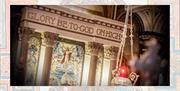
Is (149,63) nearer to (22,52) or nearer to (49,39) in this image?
(49,39)

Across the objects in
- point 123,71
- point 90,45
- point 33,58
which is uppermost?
point 90,45

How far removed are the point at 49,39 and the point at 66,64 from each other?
0.24 m

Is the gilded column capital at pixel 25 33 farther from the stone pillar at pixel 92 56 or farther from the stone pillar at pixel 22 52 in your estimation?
the stone pillar at pixel 92 56

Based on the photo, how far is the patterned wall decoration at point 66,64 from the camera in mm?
2703

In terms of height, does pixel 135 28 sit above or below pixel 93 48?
above

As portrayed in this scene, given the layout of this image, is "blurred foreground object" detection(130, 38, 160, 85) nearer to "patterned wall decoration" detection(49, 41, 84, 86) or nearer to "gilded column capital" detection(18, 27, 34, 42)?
"patterned wall decoration" detection(49, 41, 84, 86)

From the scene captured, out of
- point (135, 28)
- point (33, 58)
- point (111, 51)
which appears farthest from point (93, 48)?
point (33, 58)

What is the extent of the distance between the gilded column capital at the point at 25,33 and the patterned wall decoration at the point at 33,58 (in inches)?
1.4

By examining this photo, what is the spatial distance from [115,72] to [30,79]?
66 centimetres

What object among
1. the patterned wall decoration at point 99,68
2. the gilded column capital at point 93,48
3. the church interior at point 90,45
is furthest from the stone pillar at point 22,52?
the patterned wall decoration at point 99,68

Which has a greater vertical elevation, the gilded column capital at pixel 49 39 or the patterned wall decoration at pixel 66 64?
the gilded column capital at pixel 49 39

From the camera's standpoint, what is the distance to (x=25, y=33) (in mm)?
2660

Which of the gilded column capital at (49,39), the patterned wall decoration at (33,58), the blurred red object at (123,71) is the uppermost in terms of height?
the gilded column capital at (49,39)

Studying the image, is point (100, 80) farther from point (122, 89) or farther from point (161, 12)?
point (161, 12)
